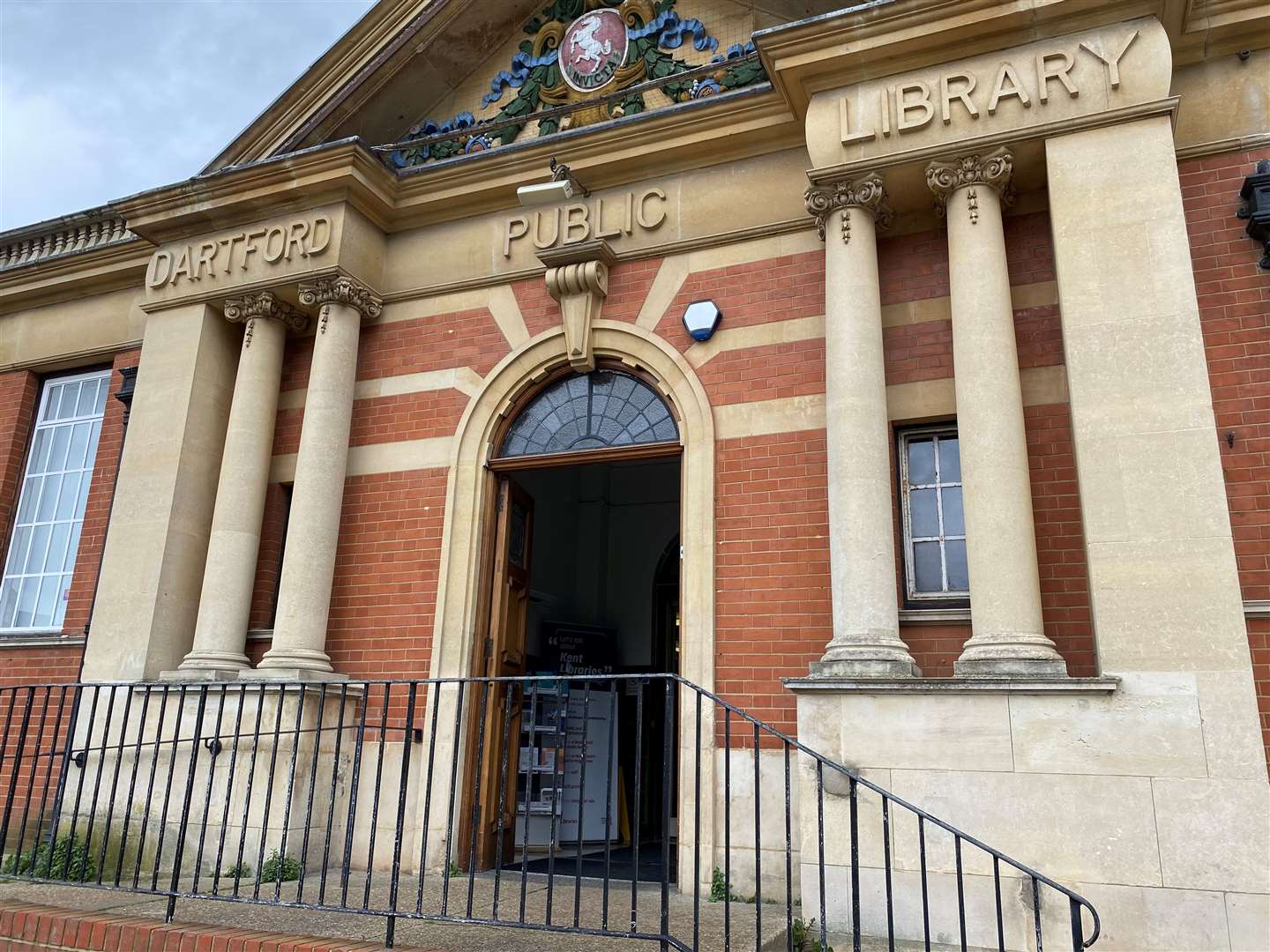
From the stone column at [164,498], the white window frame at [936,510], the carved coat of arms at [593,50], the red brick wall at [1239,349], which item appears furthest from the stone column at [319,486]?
the red brick wall at [1239,349]

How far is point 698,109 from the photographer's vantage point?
7.54m

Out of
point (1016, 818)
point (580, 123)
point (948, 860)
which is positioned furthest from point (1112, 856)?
point (580, 123)

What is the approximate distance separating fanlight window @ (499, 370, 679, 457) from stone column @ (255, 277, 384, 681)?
1.44m

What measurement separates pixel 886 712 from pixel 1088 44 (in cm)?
439

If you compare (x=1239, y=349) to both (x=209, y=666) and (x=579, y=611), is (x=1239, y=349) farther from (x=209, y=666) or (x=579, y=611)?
(x=579, y=611)

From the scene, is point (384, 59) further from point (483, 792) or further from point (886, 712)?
point (886, 712)

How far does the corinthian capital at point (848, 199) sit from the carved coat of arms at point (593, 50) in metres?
2.66

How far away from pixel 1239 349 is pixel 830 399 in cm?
250

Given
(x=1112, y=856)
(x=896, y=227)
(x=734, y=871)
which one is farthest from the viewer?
(x=896, y=227)

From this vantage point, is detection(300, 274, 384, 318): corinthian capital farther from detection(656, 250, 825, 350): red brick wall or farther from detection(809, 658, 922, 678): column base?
detection(809, 658, 922, 678): column base

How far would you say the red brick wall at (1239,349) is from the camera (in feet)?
18.4

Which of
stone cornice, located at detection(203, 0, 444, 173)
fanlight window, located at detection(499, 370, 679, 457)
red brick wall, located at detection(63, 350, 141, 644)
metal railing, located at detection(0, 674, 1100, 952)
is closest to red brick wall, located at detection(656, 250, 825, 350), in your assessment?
fanlight window, located at detection(499, 370, 679, 457)

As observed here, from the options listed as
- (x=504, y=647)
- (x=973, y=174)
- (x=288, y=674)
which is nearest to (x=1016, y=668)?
(x=973, y=174)

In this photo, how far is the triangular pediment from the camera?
8.34 meters
